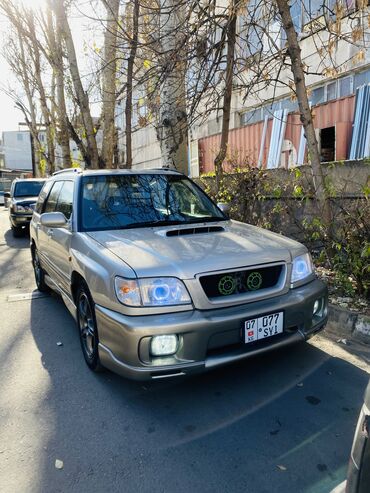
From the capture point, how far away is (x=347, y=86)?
9.41 m

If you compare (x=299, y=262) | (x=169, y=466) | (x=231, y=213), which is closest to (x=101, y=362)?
(x=169, y=466)

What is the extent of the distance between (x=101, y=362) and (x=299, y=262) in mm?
1778

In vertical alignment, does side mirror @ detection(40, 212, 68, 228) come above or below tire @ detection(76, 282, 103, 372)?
above

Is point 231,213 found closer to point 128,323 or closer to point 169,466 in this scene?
point 128,323

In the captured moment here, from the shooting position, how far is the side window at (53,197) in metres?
4.96

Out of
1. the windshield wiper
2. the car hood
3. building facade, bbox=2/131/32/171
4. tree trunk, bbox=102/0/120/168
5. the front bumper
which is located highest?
building facade, bbox=2/131/32/171

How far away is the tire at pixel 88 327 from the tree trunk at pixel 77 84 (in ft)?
23.6

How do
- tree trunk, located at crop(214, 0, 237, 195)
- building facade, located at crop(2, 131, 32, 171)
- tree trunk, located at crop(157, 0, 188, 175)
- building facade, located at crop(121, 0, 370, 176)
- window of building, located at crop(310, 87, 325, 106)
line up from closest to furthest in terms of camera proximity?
tree trunk, located at crop(214, 0, 237, 195) < tree trunk, located at crop(157, 0, 188, 175) < building facade, located at crop(121, 0, 370, 176) < window of building, located at crop(310, 87, 325, 106) < building facade, located at crop(2, 131, 32, 171)

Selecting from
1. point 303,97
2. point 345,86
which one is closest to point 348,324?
point 303,97

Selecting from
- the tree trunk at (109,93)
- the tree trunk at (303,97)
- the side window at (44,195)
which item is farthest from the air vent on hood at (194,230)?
the tree trunk at (109,93)

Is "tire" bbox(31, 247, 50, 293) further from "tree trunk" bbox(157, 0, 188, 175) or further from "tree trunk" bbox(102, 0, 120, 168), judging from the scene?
"tree trunk" bbox(102, 0, 120, 168)

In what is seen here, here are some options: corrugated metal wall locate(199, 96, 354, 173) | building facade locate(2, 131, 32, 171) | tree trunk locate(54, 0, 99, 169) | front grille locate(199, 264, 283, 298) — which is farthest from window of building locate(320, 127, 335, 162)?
building facade locate(2, 131, 32, 171)

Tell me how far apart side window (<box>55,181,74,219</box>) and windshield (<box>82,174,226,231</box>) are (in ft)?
0.84

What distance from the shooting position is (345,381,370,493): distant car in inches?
53.7
